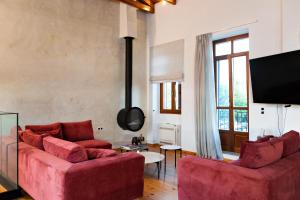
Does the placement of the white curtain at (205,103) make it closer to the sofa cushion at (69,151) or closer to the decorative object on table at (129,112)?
the decorative object on table at (129,112)

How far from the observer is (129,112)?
6.04 metres

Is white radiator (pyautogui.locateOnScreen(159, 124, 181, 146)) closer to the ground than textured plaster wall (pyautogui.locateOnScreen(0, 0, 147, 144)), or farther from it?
closer to the ground

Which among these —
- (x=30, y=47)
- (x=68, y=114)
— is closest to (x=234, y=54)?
(x=68, y=114)

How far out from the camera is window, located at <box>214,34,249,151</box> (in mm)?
5258

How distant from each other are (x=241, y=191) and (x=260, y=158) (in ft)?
1.15

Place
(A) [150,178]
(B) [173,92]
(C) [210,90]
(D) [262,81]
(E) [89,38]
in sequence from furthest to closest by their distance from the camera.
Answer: (B) [173,92] → (E) [89,38] → (C) [210,90] → (D) [262,81] → (A) [150,178]

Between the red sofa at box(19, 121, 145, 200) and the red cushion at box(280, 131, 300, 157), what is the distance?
1624mm

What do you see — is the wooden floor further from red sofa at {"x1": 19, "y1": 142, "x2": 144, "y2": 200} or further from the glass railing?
red sofa at {"x1": 19, "y1": 142, "x2": 144, "y2": 200}

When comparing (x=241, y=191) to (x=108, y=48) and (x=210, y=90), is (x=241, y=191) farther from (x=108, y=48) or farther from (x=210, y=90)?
(x=108, y=48)

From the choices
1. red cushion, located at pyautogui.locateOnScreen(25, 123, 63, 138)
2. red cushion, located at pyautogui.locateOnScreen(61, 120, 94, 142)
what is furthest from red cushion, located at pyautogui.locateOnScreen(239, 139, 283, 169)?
red cushion, located at pyautogui.locateOnScreen(61, 120, 94, 142)

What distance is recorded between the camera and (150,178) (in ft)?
13.2

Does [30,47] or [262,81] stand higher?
[30,47]

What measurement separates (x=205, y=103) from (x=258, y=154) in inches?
127

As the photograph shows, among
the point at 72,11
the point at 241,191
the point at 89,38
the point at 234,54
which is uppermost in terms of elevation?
the point at 72,11
